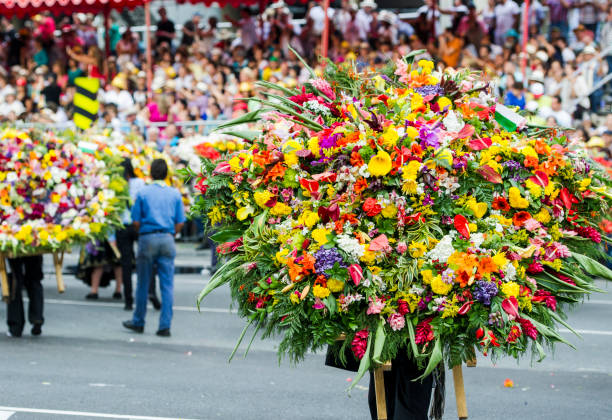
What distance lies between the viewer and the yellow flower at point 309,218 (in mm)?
4648

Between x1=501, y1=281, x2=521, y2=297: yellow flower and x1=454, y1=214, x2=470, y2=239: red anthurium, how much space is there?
0.30 metres

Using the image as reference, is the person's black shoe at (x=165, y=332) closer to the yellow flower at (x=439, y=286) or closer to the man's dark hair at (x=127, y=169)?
the man's dark hair at (x=127, y=169)

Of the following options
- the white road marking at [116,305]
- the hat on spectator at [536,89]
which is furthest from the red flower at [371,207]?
the hat on spectator at [536,89]

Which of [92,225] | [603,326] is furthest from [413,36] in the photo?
[92,225]

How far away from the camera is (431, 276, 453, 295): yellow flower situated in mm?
4477

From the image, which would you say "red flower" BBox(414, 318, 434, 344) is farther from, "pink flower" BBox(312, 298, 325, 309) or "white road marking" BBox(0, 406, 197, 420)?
"white road marking" BBox(0, 406, 197, 420)

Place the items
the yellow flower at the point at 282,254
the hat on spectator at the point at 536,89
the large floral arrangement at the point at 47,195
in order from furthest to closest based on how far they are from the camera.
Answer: the hat on spectator at the point at 536,89
the large floral arrangement at the point at 47,195
the yellow flower at the point at 282,254

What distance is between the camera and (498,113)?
503cm

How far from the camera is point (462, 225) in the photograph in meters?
4.59

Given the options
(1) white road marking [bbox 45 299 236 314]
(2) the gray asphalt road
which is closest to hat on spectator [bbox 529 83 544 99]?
(2) the gray asphalt road

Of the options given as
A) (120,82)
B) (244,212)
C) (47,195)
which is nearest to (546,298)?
(244,212)

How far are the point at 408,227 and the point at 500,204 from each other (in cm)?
50

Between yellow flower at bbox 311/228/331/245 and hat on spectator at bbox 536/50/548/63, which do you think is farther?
hat on spectator at bbox 536/50/548/63

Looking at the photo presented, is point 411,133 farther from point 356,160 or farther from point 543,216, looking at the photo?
point 543,216
